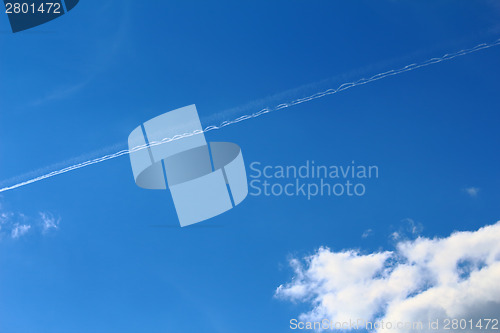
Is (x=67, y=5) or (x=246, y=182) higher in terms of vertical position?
(x=67, y=5)

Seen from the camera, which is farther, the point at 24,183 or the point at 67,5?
the point at 67,5

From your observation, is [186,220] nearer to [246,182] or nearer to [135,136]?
[246,182]

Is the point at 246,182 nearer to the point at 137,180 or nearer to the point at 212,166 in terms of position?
the point at 212,166

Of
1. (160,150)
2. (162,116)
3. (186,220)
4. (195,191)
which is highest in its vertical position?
(162,116)

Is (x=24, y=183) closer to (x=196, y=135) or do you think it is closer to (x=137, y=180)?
(x=137, y=180)

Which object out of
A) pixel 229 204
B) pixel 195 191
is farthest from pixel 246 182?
pixel 195 191

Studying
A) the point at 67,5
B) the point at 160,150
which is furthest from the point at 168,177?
the point at 67,5

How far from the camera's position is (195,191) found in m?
19.1

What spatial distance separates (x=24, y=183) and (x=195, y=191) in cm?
837

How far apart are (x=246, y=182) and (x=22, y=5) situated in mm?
14637

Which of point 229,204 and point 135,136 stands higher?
point 135,136

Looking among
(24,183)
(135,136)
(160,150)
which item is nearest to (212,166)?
(160,150)

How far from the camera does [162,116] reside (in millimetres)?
18781

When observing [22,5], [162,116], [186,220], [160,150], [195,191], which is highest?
[22,5]
